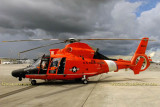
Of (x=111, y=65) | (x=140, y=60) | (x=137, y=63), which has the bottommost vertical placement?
(x=111, y=65)

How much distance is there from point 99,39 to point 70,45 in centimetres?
279

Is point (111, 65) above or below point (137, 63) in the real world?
below

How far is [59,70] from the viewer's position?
11.8m

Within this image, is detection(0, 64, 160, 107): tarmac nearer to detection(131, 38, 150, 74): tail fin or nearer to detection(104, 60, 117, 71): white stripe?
detection(104, 60, 117, 71): white stripe

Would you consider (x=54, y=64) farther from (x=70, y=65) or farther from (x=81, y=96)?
(x=81, y=96)

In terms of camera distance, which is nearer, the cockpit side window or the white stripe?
the cockpit side window

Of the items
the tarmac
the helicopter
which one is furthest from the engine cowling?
the tarmac

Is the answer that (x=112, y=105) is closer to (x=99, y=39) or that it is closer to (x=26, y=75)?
(x=99, y=39)

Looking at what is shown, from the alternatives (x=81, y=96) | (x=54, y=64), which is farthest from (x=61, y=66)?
(x=81, y=96)

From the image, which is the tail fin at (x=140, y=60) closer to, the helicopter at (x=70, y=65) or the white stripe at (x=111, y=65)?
the helicopter at (x=70, y=65)

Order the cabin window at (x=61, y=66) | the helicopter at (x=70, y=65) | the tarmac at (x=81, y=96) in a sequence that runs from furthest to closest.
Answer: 1. the cabin window at (x=61, y=66)
2. the helicopter at (x=70, y=65)
3. the tarmac at (x=81, y=96)

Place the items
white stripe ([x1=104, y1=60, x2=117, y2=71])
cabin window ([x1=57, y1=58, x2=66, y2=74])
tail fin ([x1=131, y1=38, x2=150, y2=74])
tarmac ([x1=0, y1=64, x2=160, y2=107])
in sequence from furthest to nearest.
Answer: tail fin ([x1=131, y1=38, x2=150, y2=74])
white stripe ([x1=104, y1=60, x2=117, y2=71])
cabin window ([x1=57, y1=58, x2=66, y2=74])
tarmac ([x1=0, y1=64, x2=160, y2=107])

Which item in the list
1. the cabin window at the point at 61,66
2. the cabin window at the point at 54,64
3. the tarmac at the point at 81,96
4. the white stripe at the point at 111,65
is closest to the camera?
the tarmac at the point at 81,96

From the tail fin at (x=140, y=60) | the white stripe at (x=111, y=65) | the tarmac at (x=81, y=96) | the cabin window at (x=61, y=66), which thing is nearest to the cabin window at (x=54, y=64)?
the cabin window at (x=61, y=66)
